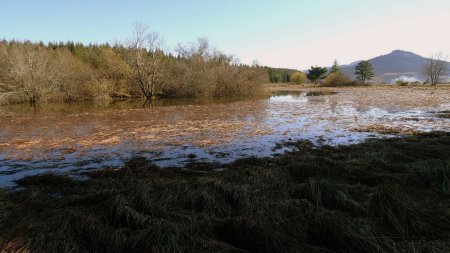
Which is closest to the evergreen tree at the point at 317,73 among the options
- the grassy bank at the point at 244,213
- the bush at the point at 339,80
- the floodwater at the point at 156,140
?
the bush at the point at 339,80

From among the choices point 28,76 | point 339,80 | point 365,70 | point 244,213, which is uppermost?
point 28,76

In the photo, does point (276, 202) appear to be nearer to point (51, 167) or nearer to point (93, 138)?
point (51, 167)

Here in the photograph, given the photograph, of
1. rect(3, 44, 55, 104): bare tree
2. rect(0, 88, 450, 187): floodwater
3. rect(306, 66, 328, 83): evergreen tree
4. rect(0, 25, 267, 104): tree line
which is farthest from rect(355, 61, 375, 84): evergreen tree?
rect(3, 44, 55, 104): bare tree

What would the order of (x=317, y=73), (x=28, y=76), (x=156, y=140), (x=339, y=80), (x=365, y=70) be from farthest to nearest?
(x=317, y=73) → (x=365, y=70) → (x=339, y=80) → (x=28, y=76) → (x=156, y=140)

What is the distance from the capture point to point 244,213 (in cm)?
471

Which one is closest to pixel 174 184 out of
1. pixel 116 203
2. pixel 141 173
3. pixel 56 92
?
pixel 116 203

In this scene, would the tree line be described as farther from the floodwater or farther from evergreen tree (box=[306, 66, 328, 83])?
evergreen tree (box=[306, 66, 328, 83])

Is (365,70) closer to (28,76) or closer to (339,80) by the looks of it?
(339,80)

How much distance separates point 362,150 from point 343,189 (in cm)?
490

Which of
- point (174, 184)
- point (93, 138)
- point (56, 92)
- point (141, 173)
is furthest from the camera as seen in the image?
point (56, 92)

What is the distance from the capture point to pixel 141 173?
7668 mm

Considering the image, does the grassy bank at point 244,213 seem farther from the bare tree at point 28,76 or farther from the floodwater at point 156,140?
the bare tree at point 28,76

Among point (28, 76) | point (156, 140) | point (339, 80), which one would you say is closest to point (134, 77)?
point (28, 76)

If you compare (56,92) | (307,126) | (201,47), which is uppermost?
(201,47)
